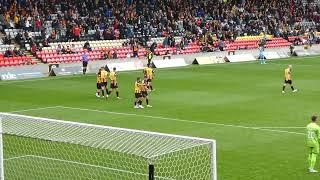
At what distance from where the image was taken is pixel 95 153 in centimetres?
1836

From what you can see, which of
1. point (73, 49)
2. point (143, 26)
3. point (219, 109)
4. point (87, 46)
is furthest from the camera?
Answer: point (143, 26)

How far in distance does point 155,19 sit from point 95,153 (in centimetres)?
4299

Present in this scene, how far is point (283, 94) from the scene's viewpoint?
3394 cm

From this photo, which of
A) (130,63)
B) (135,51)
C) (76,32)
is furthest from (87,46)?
(130,63)

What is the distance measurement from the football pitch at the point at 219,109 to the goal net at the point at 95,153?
0.32 m

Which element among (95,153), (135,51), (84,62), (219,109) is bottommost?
(219,109)

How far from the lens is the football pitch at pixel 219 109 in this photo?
19.2 metres

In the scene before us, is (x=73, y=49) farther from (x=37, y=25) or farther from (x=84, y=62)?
(x=84, y=62)

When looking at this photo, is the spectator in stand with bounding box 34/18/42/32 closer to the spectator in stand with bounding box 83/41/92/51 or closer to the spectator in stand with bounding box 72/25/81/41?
the spectator in stand with bounding box 72/25/81/41

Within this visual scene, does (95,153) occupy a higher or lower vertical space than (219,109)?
higher

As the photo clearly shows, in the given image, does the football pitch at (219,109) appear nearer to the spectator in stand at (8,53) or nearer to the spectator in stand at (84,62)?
the spectator in stand at (84,62)

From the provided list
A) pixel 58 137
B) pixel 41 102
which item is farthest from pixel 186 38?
pixel 58 137

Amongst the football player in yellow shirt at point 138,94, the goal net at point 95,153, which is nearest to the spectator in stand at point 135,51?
the football player in yellow shirt at point 138,94

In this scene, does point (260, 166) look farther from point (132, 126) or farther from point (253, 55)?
point (253, 55)
